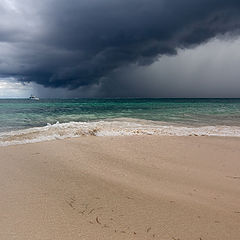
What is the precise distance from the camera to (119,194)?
3703 millimetres

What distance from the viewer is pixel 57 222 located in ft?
9.39

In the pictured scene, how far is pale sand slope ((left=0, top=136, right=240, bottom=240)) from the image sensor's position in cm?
271

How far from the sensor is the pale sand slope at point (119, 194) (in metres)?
A: 2.71

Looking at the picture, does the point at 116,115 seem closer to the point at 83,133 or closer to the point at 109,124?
the point at 109,124

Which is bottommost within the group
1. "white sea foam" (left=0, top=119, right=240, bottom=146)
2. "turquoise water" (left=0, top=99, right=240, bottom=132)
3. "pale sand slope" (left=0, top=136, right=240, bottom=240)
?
"turquoise water" (left=0, top=99, right=240, bottom=132)

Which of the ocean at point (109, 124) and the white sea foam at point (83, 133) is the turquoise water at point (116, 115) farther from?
the white sea foam at point (83, 133)

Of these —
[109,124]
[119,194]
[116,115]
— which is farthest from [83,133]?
[116,115]

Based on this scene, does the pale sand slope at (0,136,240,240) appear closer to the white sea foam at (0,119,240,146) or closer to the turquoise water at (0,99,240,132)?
the white sea foam at (0,119,240,146)

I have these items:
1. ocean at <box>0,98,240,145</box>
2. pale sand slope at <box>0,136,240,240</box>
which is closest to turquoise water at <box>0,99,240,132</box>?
ocean at <box>0,98,240,145</box>

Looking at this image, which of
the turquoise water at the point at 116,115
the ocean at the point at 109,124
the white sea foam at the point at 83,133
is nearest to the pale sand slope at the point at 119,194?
the white sea foam at the point at 83,133

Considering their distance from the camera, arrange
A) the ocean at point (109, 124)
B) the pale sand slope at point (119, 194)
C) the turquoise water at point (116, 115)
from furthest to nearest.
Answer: the turquoise water at point (116, 115) → the ocean at point (109, 124) → the pale sand slope at point (119, 194)

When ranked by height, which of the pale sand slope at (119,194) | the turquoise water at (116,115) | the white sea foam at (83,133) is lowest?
the turquoise water at (116,115)

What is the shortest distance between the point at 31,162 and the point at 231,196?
4.68 meters

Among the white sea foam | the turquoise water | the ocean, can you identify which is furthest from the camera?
the turquoise water
